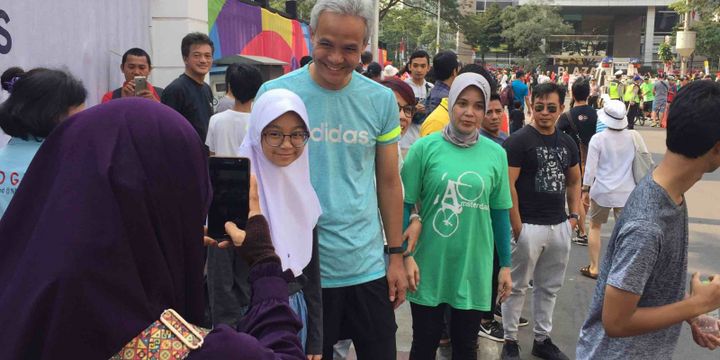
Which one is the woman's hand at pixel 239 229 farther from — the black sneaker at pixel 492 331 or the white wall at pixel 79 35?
the white wall at pixel 79 35

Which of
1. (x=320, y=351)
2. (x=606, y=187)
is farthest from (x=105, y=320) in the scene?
(x=606, y=187)

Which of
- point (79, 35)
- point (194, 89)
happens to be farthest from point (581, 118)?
point (79, 35)

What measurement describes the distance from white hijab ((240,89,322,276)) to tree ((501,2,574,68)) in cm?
5750

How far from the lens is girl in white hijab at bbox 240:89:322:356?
2.25 metres

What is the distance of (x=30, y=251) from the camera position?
112 centimetres

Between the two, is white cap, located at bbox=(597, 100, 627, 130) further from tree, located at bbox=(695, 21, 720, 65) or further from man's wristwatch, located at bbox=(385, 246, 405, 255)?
tree, located at bbox=(695, 21, 720, 65)

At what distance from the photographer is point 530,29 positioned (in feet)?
189

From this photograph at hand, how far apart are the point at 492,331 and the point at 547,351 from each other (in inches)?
16.7

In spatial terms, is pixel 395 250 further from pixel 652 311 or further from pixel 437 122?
pixel 437 122

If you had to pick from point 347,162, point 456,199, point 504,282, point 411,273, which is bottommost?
point 504,282

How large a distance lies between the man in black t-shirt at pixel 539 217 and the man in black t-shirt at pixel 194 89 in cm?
253

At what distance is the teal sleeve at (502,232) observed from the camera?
338 centimetres

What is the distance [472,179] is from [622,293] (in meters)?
1.32

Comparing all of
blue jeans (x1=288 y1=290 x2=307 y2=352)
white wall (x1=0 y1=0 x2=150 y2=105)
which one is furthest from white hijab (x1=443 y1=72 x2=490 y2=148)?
white wall (x1=0 y1=0 x2=150 y2=105)
